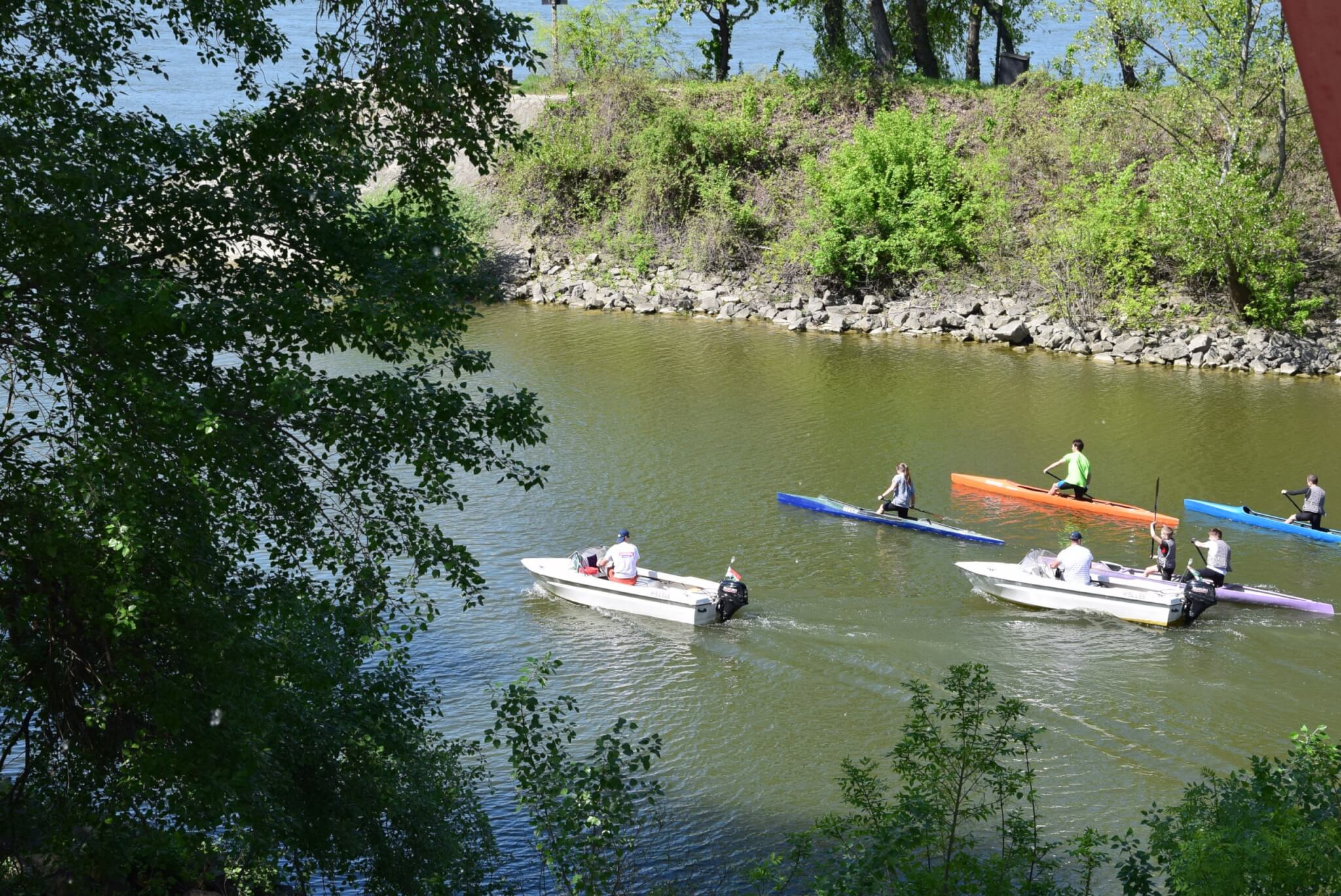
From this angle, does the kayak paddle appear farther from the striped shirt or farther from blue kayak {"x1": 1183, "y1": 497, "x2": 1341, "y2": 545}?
the striped shirt

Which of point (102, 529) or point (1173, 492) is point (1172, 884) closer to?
point (102, 529)

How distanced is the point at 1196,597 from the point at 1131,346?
16.0 metres

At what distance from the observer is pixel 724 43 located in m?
46.4

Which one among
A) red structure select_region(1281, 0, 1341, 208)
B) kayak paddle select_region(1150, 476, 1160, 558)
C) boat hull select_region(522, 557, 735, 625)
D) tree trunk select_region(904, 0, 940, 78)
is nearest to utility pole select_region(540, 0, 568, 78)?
tree trunk select_region(904, 0, 940, 78)

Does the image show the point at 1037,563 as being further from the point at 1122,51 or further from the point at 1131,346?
the point at 1122,51

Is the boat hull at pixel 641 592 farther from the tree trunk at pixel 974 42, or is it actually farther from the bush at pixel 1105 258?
the tree trunk at pixel 974 42

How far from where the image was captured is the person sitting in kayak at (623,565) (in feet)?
58.5

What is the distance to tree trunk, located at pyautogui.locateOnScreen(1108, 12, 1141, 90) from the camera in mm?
32750

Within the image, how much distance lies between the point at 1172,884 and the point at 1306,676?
9.15 m

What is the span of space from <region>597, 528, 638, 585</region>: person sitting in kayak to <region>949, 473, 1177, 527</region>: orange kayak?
7847 millimetres

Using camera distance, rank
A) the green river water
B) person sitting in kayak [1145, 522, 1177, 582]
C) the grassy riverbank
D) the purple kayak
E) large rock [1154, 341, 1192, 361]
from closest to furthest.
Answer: the green river water → the purple kayak → person sitting in kayak [1145, 522, 1177, 582] → large rock [1154, 341, 1192, 361] → the grassy riverbank

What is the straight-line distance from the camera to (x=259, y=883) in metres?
9.98

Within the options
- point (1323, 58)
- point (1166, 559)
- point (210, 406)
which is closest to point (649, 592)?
point (1166, 559)

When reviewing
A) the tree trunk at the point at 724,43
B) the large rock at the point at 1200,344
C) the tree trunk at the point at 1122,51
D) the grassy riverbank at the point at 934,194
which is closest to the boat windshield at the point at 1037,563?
the grassy riverbank at the point at 934,194
